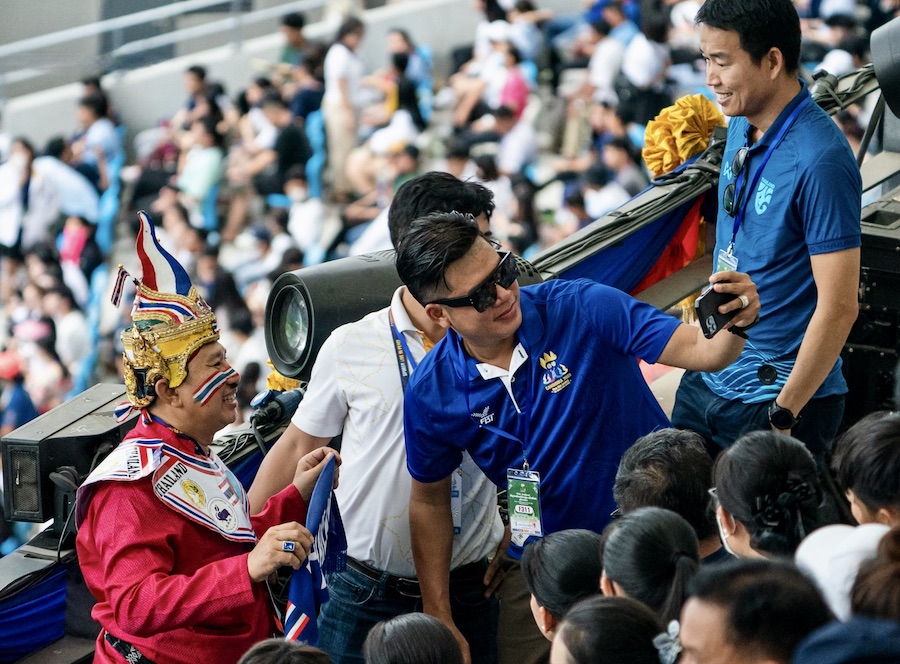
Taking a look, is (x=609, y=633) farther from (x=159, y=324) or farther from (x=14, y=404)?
(x=14, y=404)

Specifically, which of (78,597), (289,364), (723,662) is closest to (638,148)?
(289,364)

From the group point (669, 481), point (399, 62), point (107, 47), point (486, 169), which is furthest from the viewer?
point (107, 47)

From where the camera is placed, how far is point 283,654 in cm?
219

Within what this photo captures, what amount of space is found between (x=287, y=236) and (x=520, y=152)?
1849mm

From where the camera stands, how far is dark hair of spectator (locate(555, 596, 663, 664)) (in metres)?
1.87

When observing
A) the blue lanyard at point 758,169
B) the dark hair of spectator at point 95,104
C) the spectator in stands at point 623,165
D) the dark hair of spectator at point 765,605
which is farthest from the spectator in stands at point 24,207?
the dark hair of spectator at point 765,605

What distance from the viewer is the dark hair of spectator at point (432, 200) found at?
302 cm

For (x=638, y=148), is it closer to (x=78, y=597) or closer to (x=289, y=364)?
(x=289, y=364)

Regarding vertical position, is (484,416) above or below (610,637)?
below

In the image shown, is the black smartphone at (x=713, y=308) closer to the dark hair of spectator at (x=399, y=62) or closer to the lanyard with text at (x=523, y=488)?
the lanyard with text at (x=523, y=488)

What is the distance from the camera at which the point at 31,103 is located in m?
12.0

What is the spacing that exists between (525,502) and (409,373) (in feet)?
1.41

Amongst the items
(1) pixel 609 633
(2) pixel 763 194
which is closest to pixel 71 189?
(2) pixel 763 194

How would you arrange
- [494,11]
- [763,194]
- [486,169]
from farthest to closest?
[494,11] < [486,169] < [763,194]
